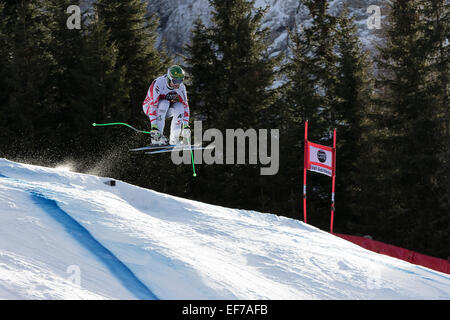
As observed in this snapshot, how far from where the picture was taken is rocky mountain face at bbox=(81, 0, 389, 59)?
149 feet

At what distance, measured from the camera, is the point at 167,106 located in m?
7.89

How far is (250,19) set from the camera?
20375 millimetres

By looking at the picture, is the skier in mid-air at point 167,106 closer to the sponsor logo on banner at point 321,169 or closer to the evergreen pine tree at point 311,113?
the sponsor logo on banner at point 321,169

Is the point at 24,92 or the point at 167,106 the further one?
the point at 24,92

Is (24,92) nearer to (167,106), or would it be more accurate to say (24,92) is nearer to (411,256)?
(167,106)

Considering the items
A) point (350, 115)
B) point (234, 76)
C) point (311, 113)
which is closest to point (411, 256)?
point (311, 113)

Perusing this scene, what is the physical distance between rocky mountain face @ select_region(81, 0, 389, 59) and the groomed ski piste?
1560 inches

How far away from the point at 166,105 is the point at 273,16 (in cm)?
4193

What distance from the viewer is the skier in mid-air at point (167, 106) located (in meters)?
7.75

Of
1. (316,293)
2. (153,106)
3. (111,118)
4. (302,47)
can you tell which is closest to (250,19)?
(302,47)

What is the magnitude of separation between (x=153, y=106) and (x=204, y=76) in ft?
43.0

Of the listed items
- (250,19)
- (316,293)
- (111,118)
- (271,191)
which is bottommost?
(271,191)

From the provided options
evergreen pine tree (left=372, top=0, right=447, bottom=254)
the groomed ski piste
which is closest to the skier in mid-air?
the groomed ski piste
